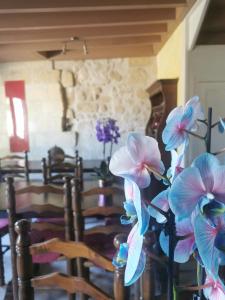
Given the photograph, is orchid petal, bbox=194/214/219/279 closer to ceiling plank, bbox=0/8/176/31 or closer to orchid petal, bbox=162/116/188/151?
orchid petal, bbox=162/116/188/151

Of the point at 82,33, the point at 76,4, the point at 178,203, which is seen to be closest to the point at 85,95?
the point at 82,33

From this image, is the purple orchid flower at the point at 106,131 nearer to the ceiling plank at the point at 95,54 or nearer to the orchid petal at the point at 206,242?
the ceiling plank at the point at 95,54

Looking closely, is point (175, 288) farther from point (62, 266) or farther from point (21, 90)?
point (21, 90)

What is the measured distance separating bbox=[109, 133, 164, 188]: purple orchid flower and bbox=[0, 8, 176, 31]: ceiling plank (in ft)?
7.52

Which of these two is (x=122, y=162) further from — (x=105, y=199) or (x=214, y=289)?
(x=105, y=199)

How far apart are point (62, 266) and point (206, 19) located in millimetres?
2389

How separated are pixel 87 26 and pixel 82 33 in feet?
0.91

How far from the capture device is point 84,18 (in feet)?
8.57

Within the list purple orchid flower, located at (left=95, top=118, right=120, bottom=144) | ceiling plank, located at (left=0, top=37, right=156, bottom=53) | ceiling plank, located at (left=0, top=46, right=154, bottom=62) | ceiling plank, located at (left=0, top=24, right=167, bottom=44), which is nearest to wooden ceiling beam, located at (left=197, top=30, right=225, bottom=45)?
ceiling plank, located at (left=0, top=24, right=167, bottom=44)

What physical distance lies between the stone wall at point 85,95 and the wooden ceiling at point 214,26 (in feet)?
5.42

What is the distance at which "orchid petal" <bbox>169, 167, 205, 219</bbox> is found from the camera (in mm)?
467

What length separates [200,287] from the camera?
1.98 ft

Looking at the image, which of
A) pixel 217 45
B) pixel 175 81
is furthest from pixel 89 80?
pixel 217 45

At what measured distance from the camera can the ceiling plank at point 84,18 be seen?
259 cm
